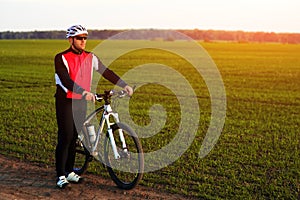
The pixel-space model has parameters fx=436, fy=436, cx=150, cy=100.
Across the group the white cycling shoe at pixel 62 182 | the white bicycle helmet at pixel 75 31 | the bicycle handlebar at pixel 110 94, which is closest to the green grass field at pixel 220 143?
the white cycling shoe at pixel 62 182

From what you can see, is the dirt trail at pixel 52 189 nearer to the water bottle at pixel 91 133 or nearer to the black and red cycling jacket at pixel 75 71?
the water bottle at pixel 91 133

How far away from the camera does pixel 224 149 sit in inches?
357

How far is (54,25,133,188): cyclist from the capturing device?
5.79m

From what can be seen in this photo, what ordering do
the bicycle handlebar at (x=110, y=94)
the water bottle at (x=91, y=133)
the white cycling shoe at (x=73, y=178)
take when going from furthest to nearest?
1. the white cycling shoe at (x=73, y=178)
2. the water bottle at (x=91, y=133)
3. the bicycle handlebar at (x=110, y=94)

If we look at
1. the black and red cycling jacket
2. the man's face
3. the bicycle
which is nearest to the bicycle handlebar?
the bicycle

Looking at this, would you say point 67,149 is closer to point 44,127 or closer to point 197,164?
point 197,164

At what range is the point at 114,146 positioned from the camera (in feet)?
20.4

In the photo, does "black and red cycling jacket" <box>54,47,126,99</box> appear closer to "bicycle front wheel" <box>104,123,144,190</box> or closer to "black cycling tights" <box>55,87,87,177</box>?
"black cycling tights" <box>55,87,87,177</box>

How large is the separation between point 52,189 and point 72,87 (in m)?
1.61

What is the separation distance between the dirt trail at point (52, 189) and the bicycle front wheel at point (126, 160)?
0.54ft

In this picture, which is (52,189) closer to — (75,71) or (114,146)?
(114,146)

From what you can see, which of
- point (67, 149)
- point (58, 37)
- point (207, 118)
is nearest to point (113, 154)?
point (67, 149)

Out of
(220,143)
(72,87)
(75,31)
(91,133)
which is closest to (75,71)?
(72,87)

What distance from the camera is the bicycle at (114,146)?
6082mm
